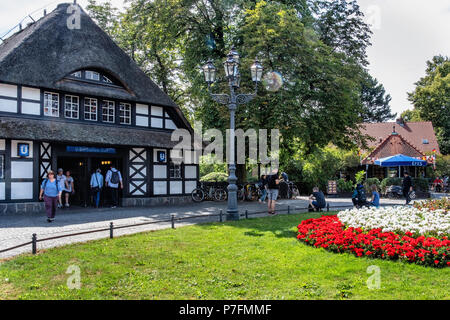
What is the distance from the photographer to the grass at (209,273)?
5496 millimetres

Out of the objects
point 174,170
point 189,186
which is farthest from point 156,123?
point 189,186

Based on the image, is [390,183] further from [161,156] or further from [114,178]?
[114,178]

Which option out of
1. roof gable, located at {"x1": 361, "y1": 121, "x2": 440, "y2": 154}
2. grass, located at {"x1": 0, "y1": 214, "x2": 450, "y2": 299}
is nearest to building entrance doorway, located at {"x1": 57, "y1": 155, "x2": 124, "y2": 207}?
grass, located at {"x1": 0, "y1": 214, "x2": 450, "y2": 299}

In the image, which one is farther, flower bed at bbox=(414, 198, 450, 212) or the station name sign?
the station name sign

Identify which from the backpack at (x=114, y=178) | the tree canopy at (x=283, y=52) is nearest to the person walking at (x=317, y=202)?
the tree canopy at (x=283, y=52)

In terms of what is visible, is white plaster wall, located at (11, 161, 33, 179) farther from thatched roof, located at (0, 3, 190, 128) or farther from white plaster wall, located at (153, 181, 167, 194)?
white plaster wall, located at (153, 181, 167, 194)

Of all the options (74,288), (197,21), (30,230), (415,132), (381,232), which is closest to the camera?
(74,288)

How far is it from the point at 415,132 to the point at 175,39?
32.5m

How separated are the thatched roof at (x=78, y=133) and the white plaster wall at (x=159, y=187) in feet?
6.92

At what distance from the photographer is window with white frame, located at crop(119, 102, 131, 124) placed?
2039 centimetres

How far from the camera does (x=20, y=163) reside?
1633 centimetres

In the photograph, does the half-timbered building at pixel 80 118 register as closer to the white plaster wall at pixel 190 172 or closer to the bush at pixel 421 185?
the white plaster wall at pixel 190 172
